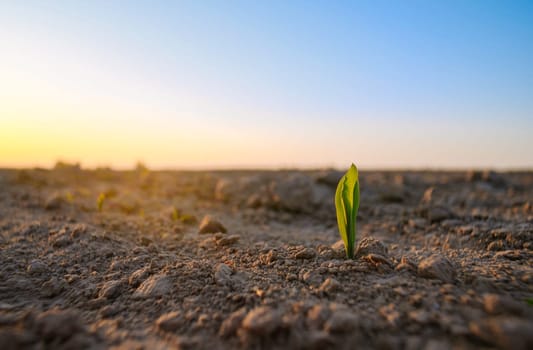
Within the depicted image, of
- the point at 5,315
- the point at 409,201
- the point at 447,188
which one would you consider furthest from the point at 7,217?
the point at 447,188

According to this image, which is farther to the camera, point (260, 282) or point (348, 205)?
point (348, 205)

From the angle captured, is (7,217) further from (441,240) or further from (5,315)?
(441,240)

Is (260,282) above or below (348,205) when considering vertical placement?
below

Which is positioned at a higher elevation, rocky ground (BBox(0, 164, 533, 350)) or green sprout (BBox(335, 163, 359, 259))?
green sprout (BBox(335, 163, 359, 259))

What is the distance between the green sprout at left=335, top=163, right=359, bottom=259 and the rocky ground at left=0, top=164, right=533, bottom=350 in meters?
0.15

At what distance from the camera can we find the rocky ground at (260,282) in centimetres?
120

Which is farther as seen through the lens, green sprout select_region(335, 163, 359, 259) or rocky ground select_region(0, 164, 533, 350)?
green sprout select_region(335, 163, 359, 259)

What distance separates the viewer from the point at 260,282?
1.68 m

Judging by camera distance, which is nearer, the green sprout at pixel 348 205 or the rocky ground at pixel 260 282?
the rocky ground at pixel 260 282

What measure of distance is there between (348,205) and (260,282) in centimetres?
77

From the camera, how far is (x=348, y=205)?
6.36ft

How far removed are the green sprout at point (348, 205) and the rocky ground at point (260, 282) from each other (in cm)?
15

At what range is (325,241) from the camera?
108 inches

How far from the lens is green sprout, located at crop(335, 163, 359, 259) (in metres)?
1.93
